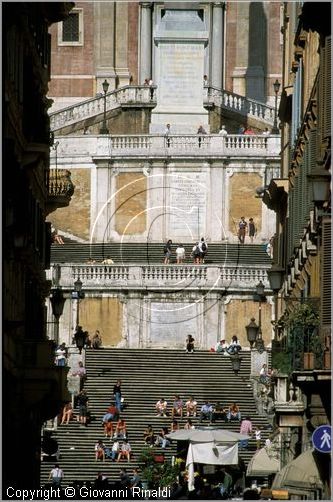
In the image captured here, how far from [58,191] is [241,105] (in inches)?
1648

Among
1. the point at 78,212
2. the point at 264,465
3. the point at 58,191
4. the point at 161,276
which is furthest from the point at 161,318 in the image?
the point at 264,465

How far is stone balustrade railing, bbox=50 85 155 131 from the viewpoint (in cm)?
10219

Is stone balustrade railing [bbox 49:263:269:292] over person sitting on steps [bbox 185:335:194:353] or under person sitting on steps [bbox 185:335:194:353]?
over

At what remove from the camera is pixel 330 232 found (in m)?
41.8

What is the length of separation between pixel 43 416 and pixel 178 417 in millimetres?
16934

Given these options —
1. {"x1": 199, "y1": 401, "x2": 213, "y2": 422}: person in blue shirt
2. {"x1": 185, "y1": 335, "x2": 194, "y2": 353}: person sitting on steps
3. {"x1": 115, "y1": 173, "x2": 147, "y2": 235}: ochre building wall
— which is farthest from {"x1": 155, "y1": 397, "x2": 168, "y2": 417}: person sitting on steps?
{"x1": 115, "y1": 173, "x2": 147, "y2": 235}: ochre building wall

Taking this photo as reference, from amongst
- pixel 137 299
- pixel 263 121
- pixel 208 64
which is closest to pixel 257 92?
pixel 208 64

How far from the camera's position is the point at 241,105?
340 feet

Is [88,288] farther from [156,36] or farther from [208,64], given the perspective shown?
[208,64]

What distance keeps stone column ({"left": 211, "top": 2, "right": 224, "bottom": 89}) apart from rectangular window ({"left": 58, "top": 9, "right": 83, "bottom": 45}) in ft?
24.7

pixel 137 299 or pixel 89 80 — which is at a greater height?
pixel 89 80

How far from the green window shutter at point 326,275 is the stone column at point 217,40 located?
6962cm

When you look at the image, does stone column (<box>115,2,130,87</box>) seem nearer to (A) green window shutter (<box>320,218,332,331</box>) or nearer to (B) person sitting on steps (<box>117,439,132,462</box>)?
(B) person sitting on steps (<box>117,439,132,462</box>)

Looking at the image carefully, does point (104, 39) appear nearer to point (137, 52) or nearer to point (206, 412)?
point (137, 52)
